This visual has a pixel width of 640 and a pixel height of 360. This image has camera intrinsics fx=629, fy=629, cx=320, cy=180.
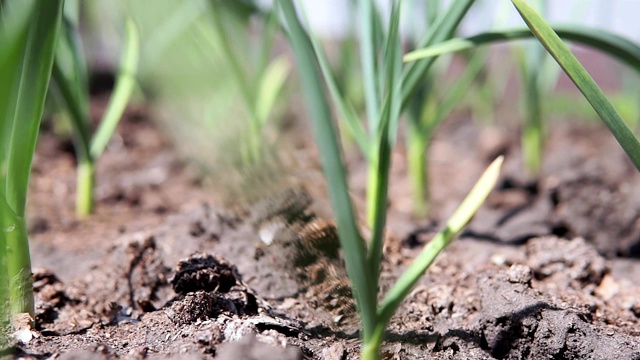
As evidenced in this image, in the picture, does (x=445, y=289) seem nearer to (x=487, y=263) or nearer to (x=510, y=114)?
(x=487, y=263)

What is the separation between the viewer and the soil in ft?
2.29

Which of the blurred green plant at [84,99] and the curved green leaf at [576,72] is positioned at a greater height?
the curved green leaf at [576,72]

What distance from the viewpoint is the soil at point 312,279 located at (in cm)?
70

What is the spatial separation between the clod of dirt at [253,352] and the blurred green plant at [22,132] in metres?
0.24

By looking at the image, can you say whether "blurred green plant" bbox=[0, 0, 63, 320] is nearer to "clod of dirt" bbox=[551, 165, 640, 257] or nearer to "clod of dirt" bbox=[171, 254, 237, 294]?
"clod of dirt" bbox=[171, 254, 237, 294]

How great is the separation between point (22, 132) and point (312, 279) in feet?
1.20

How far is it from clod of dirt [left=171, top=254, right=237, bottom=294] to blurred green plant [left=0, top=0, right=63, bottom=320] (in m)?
0.17

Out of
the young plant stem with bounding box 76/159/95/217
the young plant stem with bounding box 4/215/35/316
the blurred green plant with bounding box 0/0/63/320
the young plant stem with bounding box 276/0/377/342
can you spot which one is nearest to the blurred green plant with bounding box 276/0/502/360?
the young plant stem with bounding box 276/0/377/342

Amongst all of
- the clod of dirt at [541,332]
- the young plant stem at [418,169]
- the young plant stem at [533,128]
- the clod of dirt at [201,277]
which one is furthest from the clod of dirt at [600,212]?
the clod of dirt at [201,277]

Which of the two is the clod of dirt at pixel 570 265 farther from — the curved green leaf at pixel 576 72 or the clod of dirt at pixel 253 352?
the clod of dirt at pixel 253 352

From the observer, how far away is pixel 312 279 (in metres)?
0.76

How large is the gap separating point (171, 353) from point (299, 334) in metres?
0.15

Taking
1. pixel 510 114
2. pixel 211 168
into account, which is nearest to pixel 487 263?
pixel 211 168

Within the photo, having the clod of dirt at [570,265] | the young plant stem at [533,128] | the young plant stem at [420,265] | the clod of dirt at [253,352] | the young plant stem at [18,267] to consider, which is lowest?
the young plant stem at [18,267]
